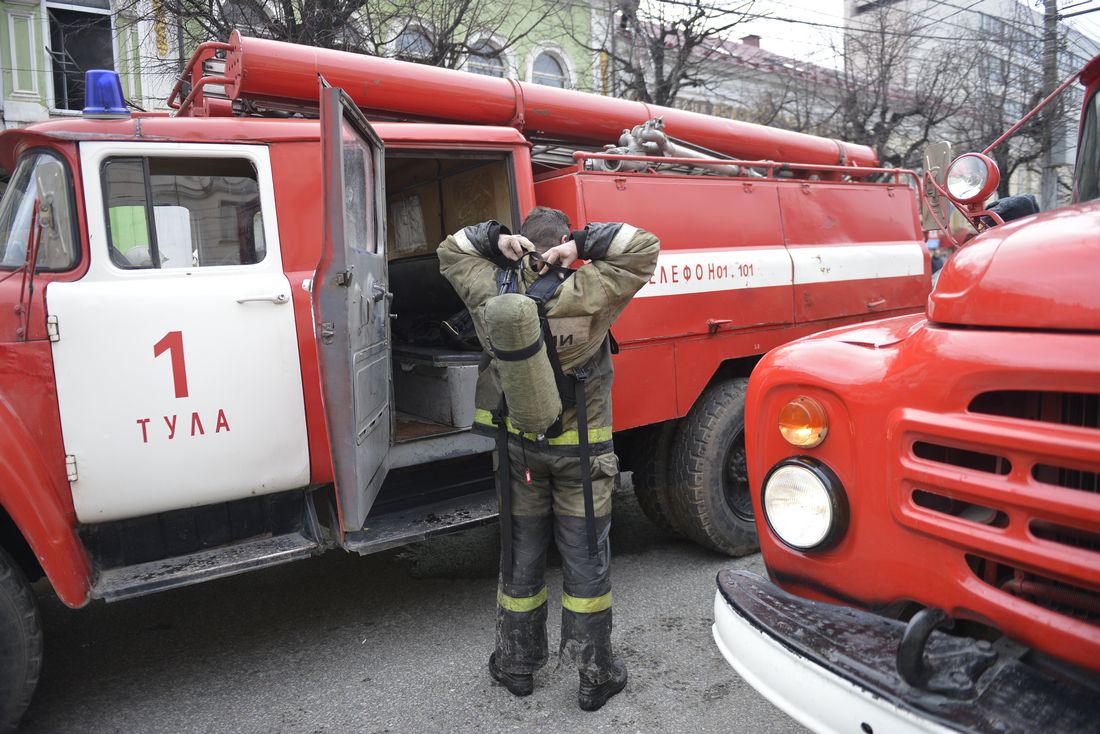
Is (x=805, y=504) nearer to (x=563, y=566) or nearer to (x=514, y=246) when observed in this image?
(x=563, y=566)

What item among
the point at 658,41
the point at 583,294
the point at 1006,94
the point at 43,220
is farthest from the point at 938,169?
the point at 1006,94

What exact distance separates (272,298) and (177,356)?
418 mm

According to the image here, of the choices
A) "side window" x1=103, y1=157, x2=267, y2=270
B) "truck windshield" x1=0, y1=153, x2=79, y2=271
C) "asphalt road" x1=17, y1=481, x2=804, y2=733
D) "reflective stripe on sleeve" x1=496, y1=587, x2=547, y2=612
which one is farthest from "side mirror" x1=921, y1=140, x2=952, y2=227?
"truck windshield" x1=0, y1=153, x2=79, y2=271

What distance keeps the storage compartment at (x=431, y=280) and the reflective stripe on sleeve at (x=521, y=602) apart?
3.27ft

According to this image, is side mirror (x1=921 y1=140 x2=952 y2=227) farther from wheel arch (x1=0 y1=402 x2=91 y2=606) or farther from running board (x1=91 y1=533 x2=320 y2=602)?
wheel arch (x1=0 y1=402 x2=91 y2=606)

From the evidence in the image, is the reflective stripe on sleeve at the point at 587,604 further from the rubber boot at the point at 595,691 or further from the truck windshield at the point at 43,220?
the truck windshield at the point at 43,220

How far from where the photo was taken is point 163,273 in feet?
9.91

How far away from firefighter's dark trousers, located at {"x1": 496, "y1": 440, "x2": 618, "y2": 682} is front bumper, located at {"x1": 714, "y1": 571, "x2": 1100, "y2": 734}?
0.88m

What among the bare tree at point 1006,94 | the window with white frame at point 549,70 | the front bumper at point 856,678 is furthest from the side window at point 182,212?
the bare tree at point 1006,94

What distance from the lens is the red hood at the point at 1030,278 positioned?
164 cm

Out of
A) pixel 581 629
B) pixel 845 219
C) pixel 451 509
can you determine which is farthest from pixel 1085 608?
pixel 845 219

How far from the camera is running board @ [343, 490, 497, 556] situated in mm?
3240

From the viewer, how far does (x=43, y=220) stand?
2.84 metres

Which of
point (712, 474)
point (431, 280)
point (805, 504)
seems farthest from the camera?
point (431, 280)
